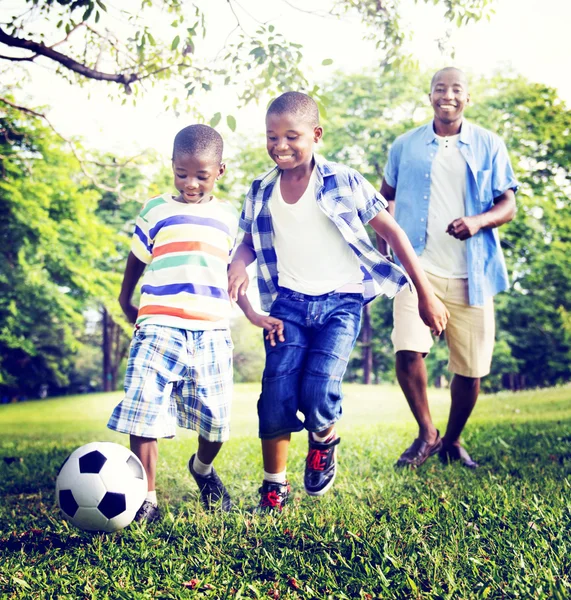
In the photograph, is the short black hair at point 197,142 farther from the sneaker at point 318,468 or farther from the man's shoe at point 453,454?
the man's shoe at point 453,454

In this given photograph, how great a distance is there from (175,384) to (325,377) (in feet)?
2.63

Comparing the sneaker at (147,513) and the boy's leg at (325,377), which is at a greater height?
the boy's leg at (325,377)

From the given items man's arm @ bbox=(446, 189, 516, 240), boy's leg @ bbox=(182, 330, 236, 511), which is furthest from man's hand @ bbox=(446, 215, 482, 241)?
boy's leg @ bbox=(182, 330, 236, 511)

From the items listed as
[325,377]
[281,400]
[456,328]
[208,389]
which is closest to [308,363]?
[325,377]

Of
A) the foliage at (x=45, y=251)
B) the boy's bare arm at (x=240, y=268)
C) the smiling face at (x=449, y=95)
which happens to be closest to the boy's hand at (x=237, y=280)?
the boy's bare arm at (x=240, y=268)

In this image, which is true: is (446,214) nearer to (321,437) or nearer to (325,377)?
(325,377)

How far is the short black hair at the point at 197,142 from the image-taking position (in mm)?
3512

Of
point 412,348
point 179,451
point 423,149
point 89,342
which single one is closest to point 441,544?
point 412,348

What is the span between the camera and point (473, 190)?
14.9 ft

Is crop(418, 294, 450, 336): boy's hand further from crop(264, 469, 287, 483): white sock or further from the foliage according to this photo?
the foliage

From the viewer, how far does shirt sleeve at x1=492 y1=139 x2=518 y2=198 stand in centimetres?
458

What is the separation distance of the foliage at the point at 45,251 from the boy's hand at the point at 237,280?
36.0 feet

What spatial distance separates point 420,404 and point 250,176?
13.5m

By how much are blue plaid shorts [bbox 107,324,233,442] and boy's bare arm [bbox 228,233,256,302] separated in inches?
9.0
